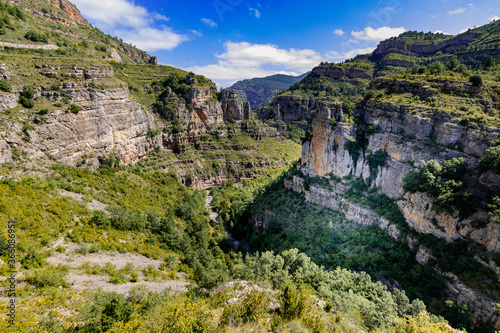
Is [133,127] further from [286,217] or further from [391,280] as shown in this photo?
[391,280]

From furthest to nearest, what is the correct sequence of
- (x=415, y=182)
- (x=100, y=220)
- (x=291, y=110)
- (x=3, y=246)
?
(x=291, y=110) < (x=415, y=182) < (x=100, y=220) < (x=3, y=246)

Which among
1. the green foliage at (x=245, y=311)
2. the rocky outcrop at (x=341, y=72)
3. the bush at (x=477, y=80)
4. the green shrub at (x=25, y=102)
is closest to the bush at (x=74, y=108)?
the green shrub at (x=25, y=102)

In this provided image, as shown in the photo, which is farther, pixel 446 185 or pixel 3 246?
pixel 446 185

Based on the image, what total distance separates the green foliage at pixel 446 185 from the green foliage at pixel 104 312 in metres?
33.5

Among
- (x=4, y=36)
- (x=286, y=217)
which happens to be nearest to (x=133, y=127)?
(x=4, y=36)

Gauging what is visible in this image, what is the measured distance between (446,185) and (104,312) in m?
35.8

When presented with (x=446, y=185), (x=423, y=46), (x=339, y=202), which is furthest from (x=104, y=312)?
(x=423, y=46)

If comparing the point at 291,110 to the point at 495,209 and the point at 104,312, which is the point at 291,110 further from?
A: the point at 104,312

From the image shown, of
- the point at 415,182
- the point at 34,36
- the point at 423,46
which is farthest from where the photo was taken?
the point at 423,46

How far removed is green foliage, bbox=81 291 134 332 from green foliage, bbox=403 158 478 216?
33.5m

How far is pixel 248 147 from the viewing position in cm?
7975

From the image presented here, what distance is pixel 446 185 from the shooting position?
25.1 m

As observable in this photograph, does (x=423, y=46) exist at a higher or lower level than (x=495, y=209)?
higher

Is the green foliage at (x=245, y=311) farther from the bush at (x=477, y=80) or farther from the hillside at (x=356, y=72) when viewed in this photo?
the hillside at (x=356, y=72)
